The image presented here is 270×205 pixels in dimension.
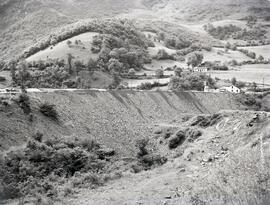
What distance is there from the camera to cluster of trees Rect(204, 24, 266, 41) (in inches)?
6452

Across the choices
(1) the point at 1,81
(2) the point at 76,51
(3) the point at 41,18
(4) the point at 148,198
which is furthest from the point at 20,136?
(3) the point at 41,18

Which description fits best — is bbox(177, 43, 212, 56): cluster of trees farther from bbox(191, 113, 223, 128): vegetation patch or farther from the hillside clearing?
bbox(191, 113, 223, 128): vegetation patch

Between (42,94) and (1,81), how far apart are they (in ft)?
75.1

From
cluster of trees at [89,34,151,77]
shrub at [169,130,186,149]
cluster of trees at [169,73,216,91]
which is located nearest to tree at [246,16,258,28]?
cluster of trees at [89,34,151,77]

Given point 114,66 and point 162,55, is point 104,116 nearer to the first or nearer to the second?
point 114,66

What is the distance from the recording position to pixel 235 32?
Result: 17038 cm

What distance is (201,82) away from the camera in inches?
2571

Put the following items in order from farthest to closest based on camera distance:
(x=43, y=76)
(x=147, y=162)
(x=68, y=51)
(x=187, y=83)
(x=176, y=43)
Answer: (x=176, y=43) → (x=68, y=51) → (x=187, y=83) → (x=43, y=76) → (x=147, y=162)

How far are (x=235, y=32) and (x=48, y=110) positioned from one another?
15073cm

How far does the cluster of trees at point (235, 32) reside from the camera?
163875mm

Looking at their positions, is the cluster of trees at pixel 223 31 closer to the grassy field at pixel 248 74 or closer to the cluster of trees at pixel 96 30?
the cluster of trees at pixel 96 30

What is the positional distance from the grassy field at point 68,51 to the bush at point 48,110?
4541cm

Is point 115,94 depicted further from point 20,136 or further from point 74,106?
point 20,136

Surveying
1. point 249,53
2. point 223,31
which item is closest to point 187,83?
point 249,53
